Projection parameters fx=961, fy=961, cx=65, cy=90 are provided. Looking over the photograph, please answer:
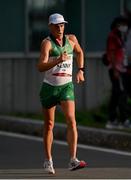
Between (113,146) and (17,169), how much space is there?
8.20 feet

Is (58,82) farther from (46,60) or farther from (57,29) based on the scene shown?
(57,29)

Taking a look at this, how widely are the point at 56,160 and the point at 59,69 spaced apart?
5.71 ft

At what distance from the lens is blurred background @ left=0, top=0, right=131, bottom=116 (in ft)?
54.9

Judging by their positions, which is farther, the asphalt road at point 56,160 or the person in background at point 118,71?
the person in background at point 118,71

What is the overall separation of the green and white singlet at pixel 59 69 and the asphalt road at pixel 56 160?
1.01 m

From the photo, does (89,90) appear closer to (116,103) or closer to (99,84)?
(99,84)

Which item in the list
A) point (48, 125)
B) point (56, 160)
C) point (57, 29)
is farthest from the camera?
point (56, 160)

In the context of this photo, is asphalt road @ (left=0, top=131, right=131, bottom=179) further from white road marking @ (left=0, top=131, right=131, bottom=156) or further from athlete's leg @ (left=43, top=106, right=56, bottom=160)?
athlete's leg @ (left=43, top=106, right=56, bottom=160)

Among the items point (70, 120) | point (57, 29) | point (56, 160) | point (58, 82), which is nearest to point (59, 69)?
point (58, 82)

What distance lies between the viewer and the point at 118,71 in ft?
46.3

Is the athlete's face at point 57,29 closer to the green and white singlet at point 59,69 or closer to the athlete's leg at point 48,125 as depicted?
the green and white singlet at point 59,69

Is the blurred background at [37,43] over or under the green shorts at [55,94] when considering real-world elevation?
under

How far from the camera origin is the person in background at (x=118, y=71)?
14.0 meters

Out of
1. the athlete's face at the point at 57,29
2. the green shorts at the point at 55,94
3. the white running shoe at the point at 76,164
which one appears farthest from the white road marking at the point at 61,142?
the athlete's face at the point at 57,29
